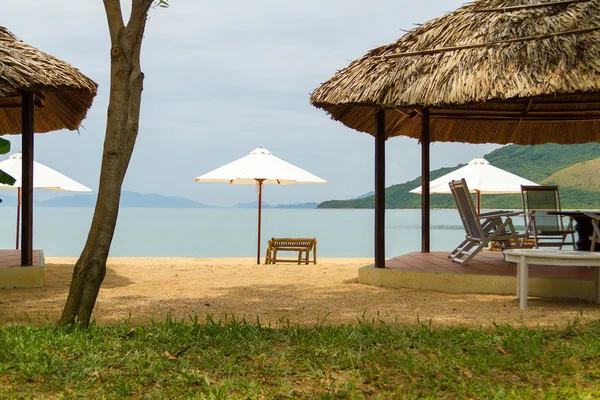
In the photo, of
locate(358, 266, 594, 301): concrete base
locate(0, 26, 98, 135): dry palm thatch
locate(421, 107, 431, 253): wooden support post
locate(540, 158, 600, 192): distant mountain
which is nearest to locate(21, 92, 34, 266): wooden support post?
locate(0, 26, 98, 135): dry palm thatch

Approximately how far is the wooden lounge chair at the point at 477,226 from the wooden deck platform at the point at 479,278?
196 millimetres

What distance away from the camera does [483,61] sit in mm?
6086

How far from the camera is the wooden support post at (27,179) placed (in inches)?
248

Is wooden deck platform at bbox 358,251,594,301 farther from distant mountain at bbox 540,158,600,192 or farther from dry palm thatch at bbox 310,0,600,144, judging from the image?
distant mountain at bbox 540,158,600,192

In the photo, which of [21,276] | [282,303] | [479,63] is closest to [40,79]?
[21,276]

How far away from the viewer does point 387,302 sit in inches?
209

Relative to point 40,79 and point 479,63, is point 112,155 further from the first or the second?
point 479,63

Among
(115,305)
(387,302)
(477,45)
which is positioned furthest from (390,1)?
(115,305)

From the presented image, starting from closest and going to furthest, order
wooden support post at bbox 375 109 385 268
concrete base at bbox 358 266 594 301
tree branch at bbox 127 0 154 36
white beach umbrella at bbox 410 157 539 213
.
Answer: tree branch at bbox 127 0 154 36 < concrete base at bbox 358 266 594 301 < wooden support post at bbox 375 109 385 268 < white beach umbrella at bbox 410 157 539 213

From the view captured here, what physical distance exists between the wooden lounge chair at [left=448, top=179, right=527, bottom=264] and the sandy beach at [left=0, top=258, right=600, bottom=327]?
87 centimetres

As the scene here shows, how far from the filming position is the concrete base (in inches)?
219

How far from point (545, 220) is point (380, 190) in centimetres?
203

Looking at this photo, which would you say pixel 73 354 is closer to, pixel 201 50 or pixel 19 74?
pixel 19 74

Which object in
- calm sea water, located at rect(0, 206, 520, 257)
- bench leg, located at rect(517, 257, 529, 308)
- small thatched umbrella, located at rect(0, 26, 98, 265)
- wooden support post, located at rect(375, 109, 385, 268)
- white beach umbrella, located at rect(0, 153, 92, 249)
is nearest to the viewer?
bench leg, located at rect(517, 257, 529, 308)
